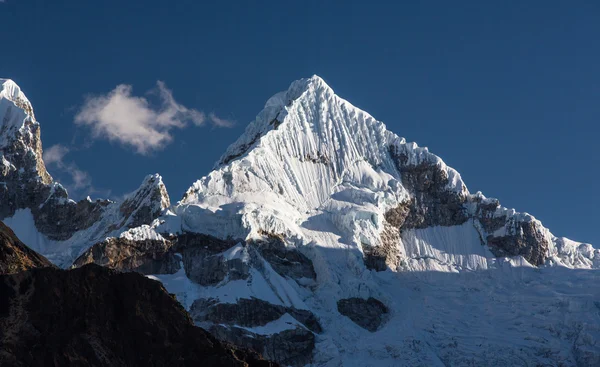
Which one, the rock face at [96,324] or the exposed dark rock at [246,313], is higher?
the exposed dark rock at [246,313]

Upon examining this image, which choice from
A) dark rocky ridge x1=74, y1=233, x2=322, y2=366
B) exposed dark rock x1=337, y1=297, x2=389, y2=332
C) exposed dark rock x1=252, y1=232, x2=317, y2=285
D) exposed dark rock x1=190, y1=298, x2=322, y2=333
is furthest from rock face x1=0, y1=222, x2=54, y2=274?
exposed dark rock x1=252, y1=232, x2=317, y2=285

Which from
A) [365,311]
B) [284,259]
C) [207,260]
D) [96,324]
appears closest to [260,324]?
[207,260]

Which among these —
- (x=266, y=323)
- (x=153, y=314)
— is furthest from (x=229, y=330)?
(x=153, y=314)

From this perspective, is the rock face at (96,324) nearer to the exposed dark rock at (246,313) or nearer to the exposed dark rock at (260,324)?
the exposed dark rock at (260,324)

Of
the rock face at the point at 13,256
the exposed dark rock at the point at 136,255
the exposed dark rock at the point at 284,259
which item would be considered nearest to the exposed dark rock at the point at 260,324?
the exposed dark rock at the point at 284,259

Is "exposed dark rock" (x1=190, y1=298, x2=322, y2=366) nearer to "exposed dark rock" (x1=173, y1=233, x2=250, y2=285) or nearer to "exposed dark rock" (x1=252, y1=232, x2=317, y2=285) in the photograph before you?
"exposed dark rock" (x1=173, y1=233, x2=250, y2=285)

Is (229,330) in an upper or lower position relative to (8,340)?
upper

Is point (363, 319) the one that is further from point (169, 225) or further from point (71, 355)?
point (71, 355)
